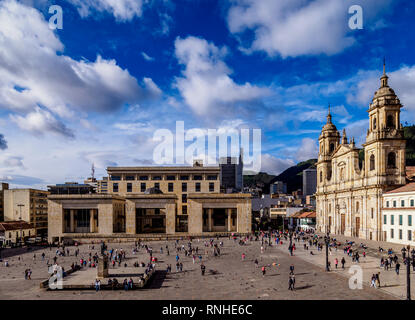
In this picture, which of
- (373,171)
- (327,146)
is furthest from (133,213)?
(327,146)

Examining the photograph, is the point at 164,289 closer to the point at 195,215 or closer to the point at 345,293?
the point at 345,293

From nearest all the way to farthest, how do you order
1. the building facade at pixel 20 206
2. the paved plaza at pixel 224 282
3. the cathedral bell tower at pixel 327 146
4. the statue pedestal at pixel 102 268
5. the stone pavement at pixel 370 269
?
1. the paved plaza at pixel 224 282
2. the stone pavement at pixel 370 269
3. the statue pedestal at pixel 102 268
4. the building facade at pixel 20 206
5. the cathedral bell tower at pixel 327 146

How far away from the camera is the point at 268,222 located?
4609 inches

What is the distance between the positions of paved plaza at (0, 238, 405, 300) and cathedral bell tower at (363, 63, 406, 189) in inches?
946

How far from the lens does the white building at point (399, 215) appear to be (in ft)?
167

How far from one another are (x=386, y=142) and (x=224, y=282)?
148 feet

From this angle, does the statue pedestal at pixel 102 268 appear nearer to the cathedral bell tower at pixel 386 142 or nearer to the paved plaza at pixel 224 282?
the paved plaza at pixel 224 282

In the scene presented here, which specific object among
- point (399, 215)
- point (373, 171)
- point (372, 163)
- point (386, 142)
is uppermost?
point (386, 142)

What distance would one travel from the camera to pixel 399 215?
5338 centimetres

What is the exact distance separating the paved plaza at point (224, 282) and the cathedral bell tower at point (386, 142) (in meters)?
24.0

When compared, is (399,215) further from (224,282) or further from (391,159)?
(224,282)

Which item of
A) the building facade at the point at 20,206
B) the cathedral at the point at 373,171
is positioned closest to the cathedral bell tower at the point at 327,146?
the cathedral at the point at 373,171
